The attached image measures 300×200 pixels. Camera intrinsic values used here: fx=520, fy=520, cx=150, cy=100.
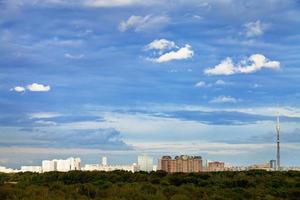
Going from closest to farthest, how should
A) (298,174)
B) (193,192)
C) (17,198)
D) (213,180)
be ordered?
(17,198)
(193,192)
(213,180)
(298,174)

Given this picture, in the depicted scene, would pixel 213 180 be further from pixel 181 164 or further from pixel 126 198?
pixel 181 164

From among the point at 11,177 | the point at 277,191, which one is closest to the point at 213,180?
the point at 277,191

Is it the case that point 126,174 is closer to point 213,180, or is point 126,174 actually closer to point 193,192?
point 213,180

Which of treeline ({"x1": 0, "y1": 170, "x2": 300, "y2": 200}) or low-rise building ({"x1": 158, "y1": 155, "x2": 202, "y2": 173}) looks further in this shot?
low-rise building ({"x1": 158, "y1": 155, "x2": 202, "y2": 173})

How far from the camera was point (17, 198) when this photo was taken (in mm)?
24609

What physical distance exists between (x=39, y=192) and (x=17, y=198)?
212 cm

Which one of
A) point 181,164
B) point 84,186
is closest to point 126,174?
point 84,186

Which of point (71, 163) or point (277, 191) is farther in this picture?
point (71, 163)

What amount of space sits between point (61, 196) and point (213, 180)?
47.8ft

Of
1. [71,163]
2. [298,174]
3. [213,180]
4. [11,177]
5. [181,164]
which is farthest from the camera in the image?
[181,164]

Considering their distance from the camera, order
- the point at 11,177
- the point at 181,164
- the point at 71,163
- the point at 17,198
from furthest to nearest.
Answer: the point at 181,164 → the point at 71,163 → the point at 11,177 → the point at 17,198

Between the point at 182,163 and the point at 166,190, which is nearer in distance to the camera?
the point at 166,190

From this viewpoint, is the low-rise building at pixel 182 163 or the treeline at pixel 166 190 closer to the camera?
the treeline at pixel 166 190

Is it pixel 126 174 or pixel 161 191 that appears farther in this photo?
pixel 126 174
